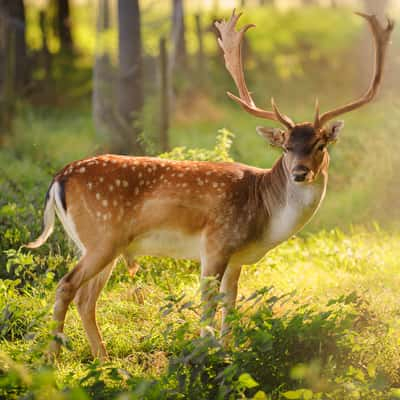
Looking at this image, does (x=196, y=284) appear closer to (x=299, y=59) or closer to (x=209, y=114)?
(x=209, y=114)

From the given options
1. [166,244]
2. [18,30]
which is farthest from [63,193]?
[18,30]

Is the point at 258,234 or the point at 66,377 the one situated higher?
the point at 258,234

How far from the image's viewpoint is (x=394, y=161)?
31.4ft

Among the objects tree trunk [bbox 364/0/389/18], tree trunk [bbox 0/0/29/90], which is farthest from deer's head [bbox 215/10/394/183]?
tree trunk [bbox 364/0/389/18]

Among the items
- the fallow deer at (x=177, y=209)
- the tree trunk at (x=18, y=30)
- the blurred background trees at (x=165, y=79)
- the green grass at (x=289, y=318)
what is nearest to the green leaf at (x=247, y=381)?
the green grass at (x=289, y=318)

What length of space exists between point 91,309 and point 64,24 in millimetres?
14313

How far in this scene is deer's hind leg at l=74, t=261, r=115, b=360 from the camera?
546cm

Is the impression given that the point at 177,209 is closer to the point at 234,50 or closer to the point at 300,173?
the point at 300,173

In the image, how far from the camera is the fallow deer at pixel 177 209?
17.4 feet

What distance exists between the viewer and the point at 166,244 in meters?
5.43

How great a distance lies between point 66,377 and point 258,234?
64.2 inches

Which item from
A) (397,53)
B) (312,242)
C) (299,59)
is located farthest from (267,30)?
(312,242)

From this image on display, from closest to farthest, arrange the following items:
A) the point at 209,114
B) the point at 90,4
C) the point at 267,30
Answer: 1. the point at 209,114
2. the point at 267,30
3. the point at 90,4

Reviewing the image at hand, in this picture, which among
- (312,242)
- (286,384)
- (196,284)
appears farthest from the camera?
(312,242)
